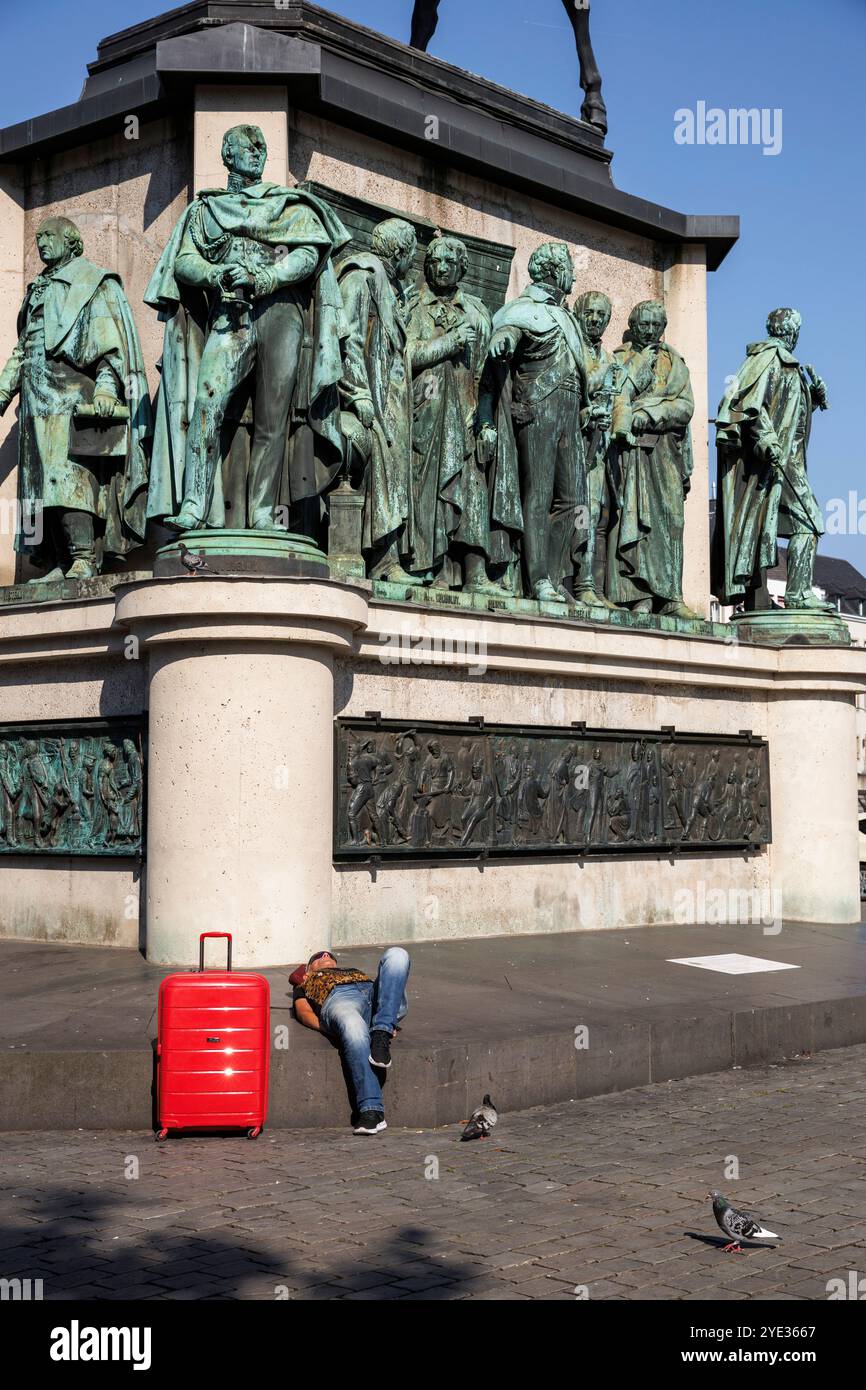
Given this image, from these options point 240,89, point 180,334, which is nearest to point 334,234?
point 180,334

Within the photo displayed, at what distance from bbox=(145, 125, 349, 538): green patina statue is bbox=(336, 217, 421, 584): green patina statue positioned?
2.96ft

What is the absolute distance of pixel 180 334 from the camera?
1312 cm

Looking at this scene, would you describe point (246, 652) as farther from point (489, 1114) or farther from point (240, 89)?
point (240, 89)

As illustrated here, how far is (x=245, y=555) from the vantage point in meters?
11.9

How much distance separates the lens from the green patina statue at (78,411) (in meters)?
14.7

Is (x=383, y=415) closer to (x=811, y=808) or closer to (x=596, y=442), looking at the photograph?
(x=596, y=442)

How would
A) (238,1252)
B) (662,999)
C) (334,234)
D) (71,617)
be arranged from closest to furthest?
(238,1252), (662,999), (334,234), (71,617)

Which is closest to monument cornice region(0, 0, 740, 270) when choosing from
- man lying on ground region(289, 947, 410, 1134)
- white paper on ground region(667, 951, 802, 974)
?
white paper on ground region(667, 951, 802, 974)

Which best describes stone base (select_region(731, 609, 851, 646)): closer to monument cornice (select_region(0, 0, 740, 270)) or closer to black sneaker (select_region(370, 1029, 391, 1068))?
monument cornice (select_region(0, 0, 740, 270))

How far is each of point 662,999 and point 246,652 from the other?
13.0 ft

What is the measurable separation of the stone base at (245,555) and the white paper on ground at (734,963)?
455 centimetres

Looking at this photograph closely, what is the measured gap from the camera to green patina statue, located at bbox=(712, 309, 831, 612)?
18328mm

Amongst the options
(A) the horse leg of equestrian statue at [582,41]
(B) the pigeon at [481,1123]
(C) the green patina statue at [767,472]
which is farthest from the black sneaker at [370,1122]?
(A) the horse leg of equestrian statue at [582,41]

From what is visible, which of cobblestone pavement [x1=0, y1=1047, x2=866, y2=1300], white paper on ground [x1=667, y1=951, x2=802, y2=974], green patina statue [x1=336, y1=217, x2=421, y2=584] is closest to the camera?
cobblestone pavement [x1=0, y1=1047, x2=866, y2=1300]
